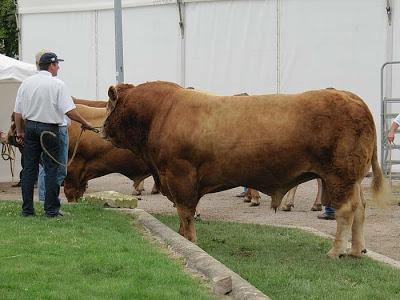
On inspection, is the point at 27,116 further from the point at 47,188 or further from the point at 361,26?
the point at 361,26

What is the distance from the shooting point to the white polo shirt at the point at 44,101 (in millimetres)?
10547

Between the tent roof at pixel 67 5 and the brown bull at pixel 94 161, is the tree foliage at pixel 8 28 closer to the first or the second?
the tent roof at pixel 67 5

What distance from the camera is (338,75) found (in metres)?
20.3

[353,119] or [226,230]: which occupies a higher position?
[353,119]

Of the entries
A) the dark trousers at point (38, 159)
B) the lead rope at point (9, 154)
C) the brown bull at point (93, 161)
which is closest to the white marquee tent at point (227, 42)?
the lead rope at point (9, 154)

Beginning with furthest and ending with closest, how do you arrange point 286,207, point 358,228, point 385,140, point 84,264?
point 385,140 < point 286,207 < point 358,228 < point 84,264

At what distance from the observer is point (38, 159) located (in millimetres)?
10766

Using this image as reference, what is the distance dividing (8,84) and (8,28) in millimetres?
14654

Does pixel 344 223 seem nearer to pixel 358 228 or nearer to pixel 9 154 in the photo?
pixel 358 228

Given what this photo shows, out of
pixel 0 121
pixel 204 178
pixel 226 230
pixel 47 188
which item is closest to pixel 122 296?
pixel 204 178

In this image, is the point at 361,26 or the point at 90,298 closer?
the point at 90,298

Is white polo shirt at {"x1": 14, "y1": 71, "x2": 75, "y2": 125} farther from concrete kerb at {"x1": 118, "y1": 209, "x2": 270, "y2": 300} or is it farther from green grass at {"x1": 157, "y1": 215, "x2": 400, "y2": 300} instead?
green grass at {"x1": 157, "y1": 215, "x2": 400, "y2": 300}

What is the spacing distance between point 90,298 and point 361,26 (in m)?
14.8

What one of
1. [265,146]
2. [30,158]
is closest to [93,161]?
[30,158]
